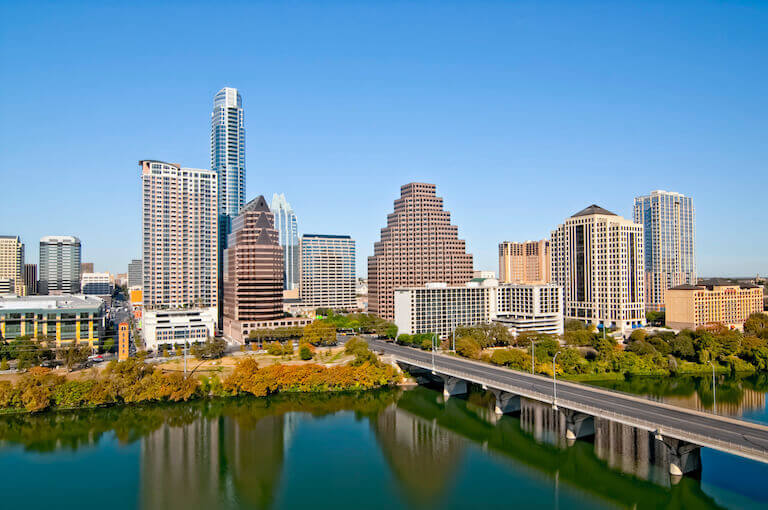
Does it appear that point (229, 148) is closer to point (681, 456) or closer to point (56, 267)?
point (56, 267)

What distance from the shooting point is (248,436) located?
177 ft

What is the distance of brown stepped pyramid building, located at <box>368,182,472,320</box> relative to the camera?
119m

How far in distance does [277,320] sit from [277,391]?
3244 centimetres

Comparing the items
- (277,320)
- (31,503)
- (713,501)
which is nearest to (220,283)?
(277,320)

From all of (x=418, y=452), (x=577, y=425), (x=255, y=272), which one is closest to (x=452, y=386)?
(x=418, y=452)

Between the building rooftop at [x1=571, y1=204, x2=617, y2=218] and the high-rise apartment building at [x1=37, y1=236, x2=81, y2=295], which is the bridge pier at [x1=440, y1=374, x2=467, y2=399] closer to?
the building rooftop at [x1=571, y1=204, x2=617, y2=218]

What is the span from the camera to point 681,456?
40656mm

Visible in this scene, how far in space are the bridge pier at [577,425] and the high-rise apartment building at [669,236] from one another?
12706 cm

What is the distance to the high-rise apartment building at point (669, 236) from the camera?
166000 mm

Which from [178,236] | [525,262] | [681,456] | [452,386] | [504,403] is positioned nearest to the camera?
[681,456]

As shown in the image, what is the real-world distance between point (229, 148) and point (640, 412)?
471 feet

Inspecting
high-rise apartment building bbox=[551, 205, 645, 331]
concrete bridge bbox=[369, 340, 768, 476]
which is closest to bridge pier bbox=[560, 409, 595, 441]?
concrete bridge bbox=[369, 340, 768, 476]

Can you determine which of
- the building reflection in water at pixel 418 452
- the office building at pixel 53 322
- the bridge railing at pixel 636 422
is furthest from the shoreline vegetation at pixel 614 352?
the office building at pixel 53 322

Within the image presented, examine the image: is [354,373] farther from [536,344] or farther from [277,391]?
[536,344]
